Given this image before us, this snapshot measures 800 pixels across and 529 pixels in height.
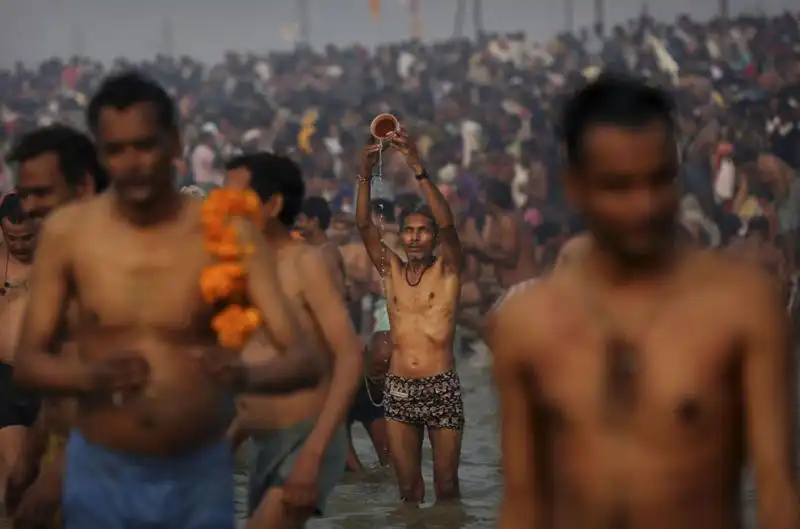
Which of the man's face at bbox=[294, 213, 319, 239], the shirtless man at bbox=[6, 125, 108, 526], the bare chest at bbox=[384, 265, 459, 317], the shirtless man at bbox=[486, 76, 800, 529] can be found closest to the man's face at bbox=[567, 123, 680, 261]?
the shirtless man at bbox=[486, 76, 800, 529]

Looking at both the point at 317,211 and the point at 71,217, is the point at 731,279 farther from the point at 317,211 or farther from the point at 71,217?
the point at 317,211

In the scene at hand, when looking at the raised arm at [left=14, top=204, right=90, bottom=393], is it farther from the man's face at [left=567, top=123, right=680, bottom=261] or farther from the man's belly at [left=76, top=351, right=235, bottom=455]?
the man's face at [left=567, top=123, right=680, bottom=261]

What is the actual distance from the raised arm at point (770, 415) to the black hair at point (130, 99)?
204 centimetres

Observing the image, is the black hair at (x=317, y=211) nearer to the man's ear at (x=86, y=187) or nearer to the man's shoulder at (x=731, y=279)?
the man's ear at (x=86, y=187)

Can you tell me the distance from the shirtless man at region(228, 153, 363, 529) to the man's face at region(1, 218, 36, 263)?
49.7 inches

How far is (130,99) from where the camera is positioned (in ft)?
14.6

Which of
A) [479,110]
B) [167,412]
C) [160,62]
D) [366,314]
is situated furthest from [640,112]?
[160,62]

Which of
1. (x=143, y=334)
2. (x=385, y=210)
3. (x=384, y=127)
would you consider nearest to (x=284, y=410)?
(x=143, y=334)

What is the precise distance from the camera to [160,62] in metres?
31.1

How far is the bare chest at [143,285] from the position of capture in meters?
4.36

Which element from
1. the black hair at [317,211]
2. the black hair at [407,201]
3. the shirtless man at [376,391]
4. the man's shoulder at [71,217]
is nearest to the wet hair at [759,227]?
the black hair at [407,201]

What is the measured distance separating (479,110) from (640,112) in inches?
853

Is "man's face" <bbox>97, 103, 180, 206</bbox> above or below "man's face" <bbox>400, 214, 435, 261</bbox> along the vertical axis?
above

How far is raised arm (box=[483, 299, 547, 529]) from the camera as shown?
316 cm
